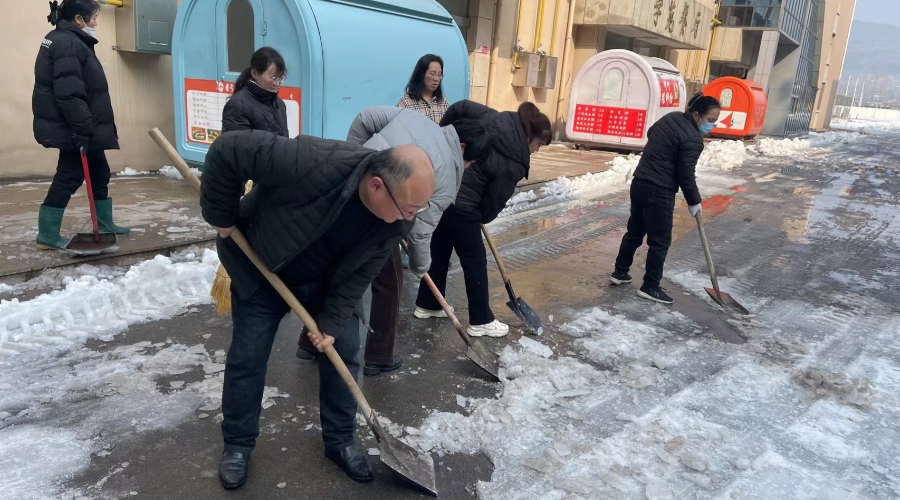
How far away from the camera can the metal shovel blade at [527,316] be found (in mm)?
4245

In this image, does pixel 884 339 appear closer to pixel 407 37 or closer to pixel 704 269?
pixel 704 269

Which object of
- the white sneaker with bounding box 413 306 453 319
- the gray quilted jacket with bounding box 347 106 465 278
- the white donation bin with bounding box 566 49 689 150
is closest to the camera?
the gray quilted jacket with bounding box 347 106 465 278

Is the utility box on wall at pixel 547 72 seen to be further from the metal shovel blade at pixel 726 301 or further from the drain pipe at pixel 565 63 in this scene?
the metal shovel blade at pixel 726 301

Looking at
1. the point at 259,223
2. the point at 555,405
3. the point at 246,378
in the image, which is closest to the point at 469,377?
the point at 555,405

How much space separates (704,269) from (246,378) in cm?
481

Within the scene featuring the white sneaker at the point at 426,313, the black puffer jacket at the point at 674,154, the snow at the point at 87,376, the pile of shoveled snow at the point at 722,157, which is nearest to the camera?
the snow at the point at 87,376

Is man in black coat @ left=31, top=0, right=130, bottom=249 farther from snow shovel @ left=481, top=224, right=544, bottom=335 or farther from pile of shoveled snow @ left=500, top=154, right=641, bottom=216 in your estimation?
pile of shoveled snow @ left=500, top=154, right=641, bottom=216

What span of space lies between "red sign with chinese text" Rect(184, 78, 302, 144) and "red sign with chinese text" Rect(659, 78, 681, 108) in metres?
9.69

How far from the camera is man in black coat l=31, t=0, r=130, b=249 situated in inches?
167

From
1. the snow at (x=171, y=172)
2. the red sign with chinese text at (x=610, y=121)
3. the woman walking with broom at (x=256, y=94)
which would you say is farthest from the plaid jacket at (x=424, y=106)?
the red sign with chinese text at (x=610, y=121)

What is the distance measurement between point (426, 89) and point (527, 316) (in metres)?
1.75

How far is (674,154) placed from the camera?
4.95 meters

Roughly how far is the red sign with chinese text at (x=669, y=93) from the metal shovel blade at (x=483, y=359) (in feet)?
36.8

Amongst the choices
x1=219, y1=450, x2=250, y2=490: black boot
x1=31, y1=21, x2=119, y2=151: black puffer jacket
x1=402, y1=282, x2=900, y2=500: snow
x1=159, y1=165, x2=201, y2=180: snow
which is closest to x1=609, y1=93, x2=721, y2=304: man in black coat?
x1=402, y1=282, x2=900, y2=500: snow
